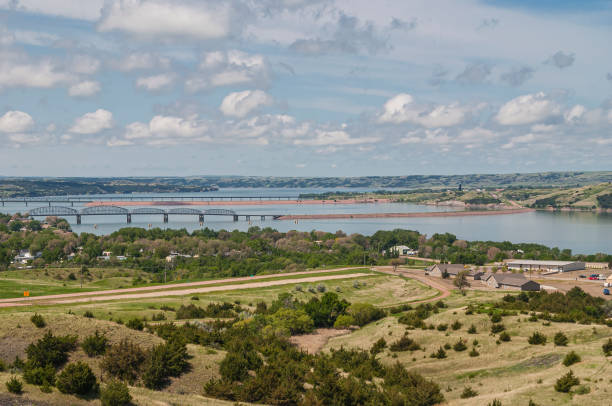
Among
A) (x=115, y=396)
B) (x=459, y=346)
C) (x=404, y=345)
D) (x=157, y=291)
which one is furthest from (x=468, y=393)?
(x=157, y=291)

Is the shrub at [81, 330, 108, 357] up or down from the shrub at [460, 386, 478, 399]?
up

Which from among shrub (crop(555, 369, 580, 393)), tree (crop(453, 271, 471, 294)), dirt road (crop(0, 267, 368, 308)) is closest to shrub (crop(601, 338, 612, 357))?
shrub (crop(555, 369, 580, 393))

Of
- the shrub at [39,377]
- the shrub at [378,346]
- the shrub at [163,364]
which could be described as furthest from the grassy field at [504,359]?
the shrub at [39,377]

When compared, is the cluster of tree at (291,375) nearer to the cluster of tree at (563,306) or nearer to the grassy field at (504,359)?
the grassy field at (504,359)

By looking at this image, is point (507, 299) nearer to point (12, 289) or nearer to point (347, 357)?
point (347, 357)

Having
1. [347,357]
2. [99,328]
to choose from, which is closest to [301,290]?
[347,357]

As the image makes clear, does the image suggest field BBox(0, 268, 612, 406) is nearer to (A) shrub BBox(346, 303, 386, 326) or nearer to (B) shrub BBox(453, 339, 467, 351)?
(B) shrub BBox(453, 339, 467, 351)
